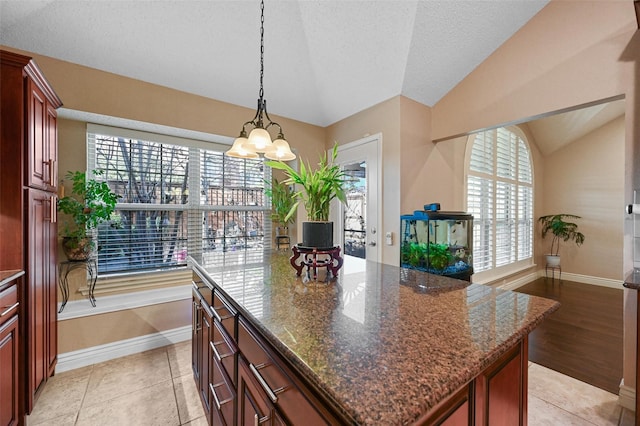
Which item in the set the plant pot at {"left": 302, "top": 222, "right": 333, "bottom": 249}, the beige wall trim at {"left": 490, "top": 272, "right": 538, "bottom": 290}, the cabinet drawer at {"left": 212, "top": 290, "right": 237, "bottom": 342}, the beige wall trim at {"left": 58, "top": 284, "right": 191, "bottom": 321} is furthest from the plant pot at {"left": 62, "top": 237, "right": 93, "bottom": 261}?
the beige wall trim at {"left": 490, "top": 272, "right": 538, "bottom": 290}

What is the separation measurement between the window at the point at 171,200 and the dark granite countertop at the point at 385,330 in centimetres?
125

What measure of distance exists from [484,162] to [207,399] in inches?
178

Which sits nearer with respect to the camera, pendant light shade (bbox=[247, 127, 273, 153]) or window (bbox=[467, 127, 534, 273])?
pendant light shade (bbox=[247, 127, 273, 153])

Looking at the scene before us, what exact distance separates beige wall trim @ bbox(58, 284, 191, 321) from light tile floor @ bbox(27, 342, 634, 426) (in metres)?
0.49

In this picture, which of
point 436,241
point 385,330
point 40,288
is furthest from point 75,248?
point 436,241

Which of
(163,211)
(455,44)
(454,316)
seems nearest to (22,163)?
(163,211)

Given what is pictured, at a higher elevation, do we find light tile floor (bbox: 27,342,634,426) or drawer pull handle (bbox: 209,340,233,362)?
drawer pull handle (bbox: 209,340,233,362)

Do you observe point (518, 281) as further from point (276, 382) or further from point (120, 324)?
point (120, 324)

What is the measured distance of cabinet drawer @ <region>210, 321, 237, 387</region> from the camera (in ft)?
4.00

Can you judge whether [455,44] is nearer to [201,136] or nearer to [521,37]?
→ [521,37]

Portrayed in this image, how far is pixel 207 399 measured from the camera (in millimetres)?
1635

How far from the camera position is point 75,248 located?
2.37 metres

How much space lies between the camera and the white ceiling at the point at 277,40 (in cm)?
216

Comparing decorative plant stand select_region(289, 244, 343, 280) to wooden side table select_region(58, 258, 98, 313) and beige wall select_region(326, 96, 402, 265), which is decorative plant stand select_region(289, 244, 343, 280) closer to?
beige wall select_region(326, 96, 402, 265)
